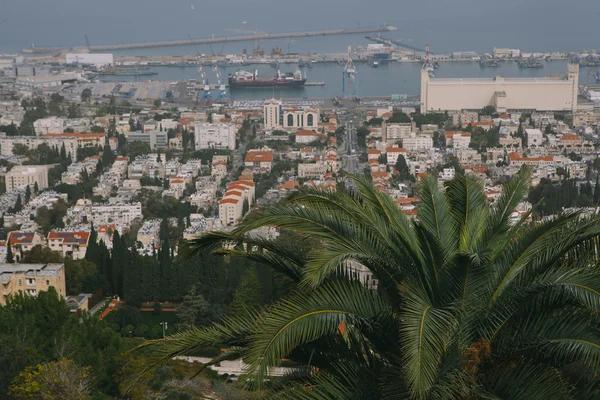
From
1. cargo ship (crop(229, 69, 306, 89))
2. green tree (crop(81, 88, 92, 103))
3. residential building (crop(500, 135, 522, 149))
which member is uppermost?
cargo ship (crop(229, 69, 306, 89))

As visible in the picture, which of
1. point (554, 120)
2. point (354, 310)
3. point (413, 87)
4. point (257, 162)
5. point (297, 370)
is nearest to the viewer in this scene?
point (354, 310)

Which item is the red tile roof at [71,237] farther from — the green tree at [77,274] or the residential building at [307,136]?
the residential building at [307,136]

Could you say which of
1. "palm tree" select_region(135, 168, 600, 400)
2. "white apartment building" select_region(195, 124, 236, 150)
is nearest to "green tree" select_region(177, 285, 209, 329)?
"palm tree" select_region(135, 168, 600, 400)

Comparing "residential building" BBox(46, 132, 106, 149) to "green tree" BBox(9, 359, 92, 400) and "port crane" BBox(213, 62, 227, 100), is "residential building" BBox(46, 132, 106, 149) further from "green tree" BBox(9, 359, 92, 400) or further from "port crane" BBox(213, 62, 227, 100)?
"green tree" BBox(9, 359, 92, 400)

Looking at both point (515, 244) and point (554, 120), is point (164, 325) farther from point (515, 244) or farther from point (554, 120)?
point (554, 120)

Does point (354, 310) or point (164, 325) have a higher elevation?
point (354, 310)

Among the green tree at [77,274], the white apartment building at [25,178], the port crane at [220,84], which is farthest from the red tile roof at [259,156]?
the port crane at [220,84]

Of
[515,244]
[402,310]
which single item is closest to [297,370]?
[402,310]
